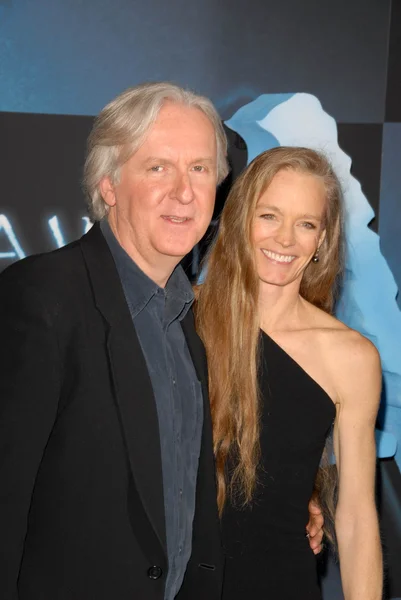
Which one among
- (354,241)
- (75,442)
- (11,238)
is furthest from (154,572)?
(354,241)

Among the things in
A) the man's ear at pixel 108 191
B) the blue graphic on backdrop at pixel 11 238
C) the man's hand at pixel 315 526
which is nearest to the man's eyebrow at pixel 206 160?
the man's ear at pixel 108 191

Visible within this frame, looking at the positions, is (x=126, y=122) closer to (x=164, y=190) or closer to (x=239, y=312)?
(x=164, y=190)

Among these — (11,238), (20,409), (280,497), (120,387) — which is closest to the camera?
(20,409)

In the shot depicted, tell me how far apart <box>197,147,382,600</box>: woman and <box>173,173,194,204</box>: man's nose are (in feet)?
1.31

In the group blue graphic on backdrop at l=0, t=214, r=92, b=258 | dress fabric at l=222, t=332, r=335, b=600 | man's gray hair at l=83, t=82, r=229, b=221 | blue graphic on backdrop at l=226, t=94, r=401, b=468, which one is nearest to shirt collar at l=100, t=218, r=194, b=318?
man's gray hair at l=83, t=82, r=229, b=221

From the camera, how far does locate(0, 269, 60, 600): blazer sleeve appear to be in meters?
1.29

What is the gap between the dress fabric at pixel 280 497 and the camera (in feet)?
6.27

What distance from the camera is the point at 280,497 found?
1.95m

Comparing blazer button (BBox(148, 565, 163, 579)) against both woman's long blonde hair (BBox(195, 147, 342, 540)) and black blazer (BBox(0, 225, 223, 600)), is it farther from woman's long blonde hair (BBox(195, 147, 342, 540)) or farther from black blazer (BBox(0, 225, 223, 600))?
woman's long blonde hair (BBox(195, 147, 342, 540))

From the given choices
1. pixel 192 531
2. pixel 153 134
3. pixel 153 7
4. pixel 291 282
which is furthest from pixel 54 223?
pixel 192 531

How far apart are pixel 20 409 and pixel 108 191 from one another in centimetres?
59

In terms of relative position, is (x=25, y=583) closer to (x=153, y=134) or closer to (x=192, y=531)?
(x=192, y=531)

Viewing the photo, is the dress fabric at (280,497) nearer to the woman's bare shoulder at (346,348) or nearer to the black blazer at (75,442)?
the woman's bare shoulder at (346,348)

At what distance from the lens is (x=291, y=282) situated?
2074 mm
